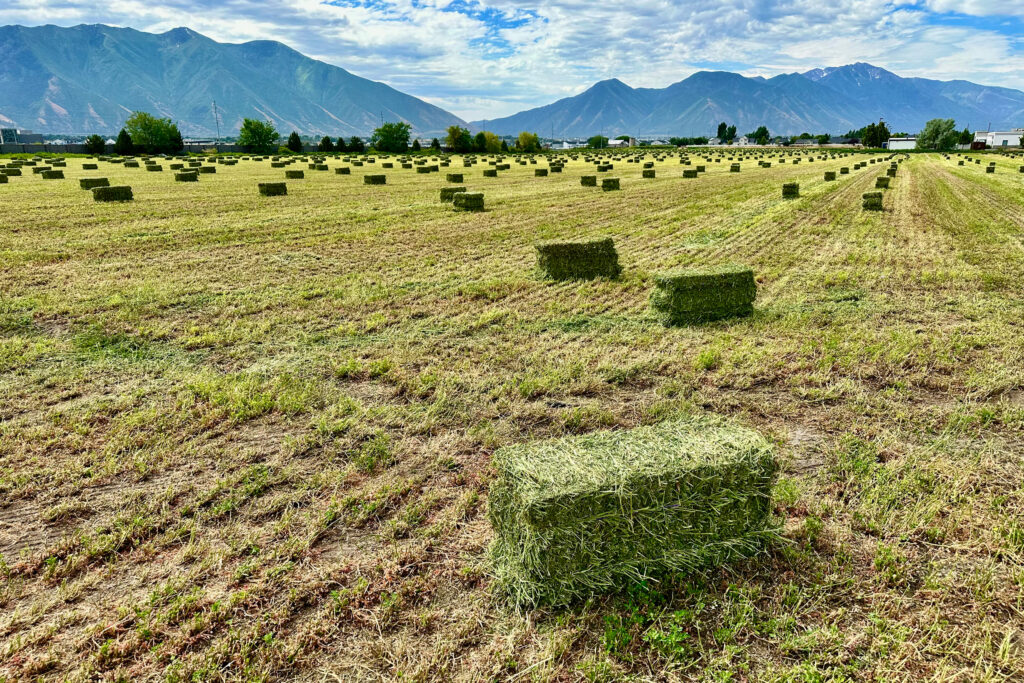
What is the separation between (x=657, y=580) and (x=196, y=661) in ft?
9.70

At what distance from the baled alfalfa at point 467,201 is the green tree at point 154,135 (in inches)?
3434

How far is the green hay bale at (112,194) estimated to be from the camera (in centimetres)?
2603

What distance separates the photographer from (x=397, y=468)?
564 cm

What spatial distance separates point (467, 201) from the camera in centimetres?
2406

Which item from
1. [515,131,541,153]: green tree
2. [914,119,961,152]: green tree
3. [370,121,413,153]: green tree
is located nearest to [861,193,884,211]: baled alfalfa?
[370,121,413,153]: green tree

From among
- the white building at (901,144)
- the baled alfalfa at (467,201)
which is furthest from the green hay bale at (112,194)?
the white building at (901,144)

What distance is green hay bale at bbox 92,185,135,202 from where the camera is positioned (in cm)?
2603

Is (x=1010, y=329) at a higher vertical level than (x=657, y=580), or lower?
higher

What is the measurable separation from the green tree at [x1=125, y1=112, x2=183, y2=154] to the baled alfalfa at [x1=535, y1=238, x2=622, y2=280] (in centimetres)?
9872

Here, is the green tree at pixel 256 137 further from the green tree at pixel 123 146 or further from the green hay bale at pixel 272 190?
the green hay bale at pixel 272 190

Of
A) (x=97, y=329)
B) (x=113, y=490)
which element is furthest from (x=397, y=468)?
(x=97, y=329)

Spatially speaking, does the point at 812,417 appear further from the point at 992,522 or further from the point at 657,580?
the point at 657,580

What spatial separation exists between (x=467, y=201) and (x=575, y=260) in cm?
1229

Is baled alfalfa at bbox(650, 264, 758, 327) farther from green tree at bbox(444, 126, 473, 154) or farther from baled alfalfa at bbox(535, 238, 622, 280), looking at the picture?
green tree at bbox(444, 126, 473, 154)
